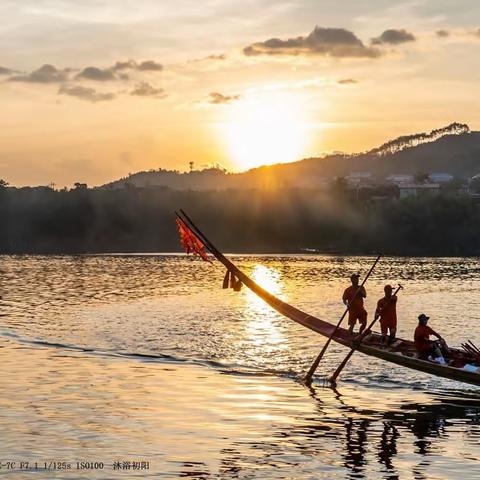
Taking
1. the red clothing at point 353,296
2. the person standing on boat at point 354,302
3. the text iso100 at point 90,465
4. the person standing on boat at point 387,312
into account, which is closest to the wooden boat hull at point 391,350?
the person standing on boat at point 387,312

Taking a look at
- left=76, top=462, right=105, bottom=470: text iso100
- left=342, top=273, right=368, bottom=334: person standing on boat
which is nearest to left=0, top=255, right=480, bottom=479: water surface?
left=76, top=462, right=105, bottom=470: text iso100

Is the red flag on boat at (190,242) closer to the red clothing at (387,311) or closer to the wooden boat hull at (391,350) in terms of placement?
the wooden boat hull at (391,350)

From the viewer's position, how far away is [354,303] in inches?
1563

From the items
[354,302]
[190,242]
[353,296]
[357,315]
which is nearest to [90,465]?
[353,296]

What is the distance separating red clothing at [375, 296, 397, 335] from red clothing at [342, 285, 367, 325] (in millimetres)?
1162

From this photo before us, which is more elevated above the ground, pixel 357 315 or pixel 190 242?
pixel 190 242

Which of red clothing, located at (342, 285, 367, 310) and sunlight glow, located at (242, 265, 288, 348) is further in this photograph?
sunlight glow, located at (242, 265, 288, 348)

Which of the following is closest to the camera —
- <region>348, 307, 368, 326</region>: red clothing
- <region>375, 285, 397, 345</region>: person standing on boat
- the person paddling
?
the person paddling

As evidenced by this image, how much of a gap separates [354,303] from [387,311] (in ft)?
6.85

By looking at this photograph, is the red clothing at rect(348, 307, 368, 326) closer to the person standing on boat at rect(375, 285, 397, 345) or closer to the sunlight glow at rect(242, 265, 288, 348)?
the person standing on boat at rect(375, 285, 397, 345)

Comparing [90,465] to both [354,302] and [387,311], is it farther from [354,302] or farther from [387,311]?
[354,302]

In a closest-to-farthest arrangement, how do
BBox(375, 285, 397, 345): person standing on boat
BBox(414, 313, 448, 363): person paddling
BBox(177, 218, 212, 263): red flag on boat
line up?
1. BBox(414, 313, 448, 363): person paddling
2. BBox(375, 285, 397, 345): person standing on boat
3. BBox(177, 218, 212, 263): red flag on boat

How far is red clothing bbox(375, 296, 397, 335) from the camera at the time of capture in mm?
37594

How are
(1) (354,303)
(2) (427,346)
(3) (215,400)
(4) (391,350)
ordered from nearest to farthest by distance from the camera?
(3) (215,400)
(2) (427,346)
(4) (391,350)
(1) (354,303)
